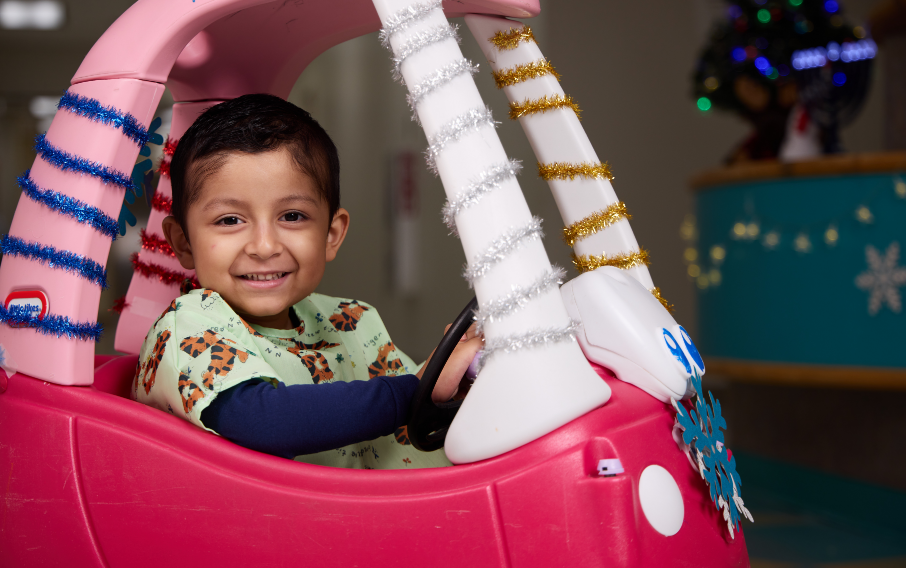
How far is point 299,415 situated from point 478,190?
0.92ft

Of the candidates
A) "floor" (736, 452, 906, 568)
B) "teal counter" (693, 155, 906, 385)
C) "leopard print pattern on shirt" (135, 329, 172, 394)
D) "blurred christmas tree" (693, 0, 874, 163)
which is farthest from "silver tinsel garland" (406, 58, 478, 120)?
"blurred christmas tree" (693, 0, 874, 163)

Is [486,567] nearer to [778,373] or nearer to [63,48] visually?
[778,373]

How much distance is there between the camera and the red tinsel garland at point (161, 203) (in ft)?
3.50

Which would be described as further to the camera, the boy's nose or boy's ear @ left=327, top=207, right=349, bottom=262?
boy's ear @ left=327, top=207, right=349, bottom=262

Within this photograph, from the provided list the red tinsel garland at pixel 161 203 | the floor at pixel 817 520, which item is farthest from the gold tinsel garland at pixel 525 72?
the floor at pixel 817 520

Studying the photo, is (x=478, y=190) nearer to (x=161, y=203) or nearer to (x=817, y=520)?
(x=161, y=203)

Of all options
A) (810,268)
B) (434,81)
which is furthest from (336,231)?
(810,268)

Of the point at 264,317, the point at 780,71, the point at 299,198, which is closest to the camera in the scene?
the point at 299,198

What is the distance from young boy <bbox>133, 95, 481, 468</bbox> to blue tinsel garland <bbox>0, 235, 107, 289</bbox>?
0.08 metres

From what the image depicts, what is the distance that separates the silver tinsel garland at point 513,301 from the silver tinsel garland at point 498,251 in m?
0.03

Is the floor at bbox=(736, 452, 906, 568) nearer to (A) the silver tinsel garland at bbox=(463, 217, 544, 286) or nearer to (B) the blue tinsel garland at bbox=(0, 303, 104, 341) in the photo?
(A) the silver tinsel garland at bbox=(463, 217, 544, 286)

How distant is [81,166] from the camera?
76 centimetres

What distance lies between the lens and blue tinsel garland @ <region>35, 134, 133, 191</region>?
75 cm

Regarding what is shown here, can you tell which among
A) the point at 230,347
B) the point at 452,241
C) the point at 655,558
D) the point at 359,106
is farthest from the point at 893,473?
the point at 359,106
